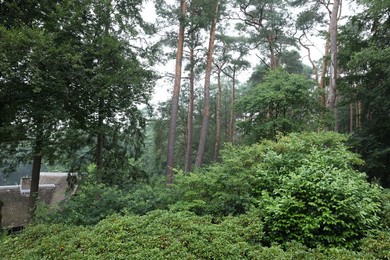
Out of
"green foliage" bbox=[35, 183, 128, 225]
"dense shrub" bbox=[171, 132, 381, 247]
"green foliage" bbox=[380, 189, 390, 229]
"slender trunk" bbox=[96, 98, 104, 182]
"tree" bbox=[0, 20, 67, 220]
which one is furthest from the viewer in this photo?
"slender trunk" bbox=[96, 98, 104, 182]

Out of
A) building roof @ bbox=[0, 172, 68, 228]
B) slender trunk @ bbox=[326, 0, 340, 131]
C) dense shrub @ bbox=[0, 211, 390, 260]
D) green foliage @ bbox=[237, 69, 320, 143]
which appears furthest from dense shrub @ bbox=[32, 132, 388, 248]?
building roof @ bbox=[0, 172, 68, 228]

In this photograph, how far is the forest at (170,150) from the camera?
4012mm

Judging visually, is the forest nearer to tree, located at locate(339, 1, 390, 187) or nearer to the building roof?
tree, located at locate(339, 1, 390, 187)

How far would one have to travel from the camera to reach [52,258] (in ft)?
12.7

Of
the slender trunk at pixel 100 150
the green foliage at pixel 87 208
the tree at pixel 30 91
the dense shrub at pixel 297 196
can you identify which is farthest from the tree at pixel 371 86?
the tree at pixel 30 91

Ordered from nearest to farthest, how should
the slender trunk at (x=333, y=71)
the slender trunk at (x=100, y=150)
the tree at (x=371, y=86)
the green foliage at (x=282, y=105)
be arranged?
1. the slender trunk at (x=100, y=150)
2. the green foliage at (x=282, y=105)
3. the tree at (x=371, y=86)
4. the slender trunk at (x=333, y=71)

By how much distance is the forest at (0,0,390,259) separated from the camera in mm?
4012

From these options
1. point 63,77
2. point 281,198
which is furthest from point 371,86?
point 63,77

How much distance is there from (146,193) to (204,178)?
1.51m

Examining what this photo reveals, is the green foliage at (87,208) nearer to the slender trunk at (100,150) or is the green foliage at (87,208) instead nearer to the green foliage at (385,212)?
the slender trunk at (100,150)

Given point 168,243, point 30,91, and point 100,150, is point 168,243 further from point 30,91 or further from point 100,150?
point 100,150

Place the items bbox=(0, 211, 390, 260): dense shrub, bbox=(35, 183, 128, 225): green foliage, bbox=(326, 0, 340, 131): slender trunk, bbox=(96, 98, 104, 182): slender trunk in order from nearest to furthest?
bbox=(0, 211, 390, 260): dense shrub
bbox=(35, 183, 128, 225): green foliage
bbox=(96, 98, 104, 182): slender trunk
bbox=(326, 0, 340, 131): slender trunk

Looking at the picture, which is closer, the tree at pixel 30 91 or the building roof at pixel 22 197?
the tree at pixel 30 91

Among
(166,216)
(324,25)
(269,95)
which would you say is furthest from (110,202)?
(324,25)
